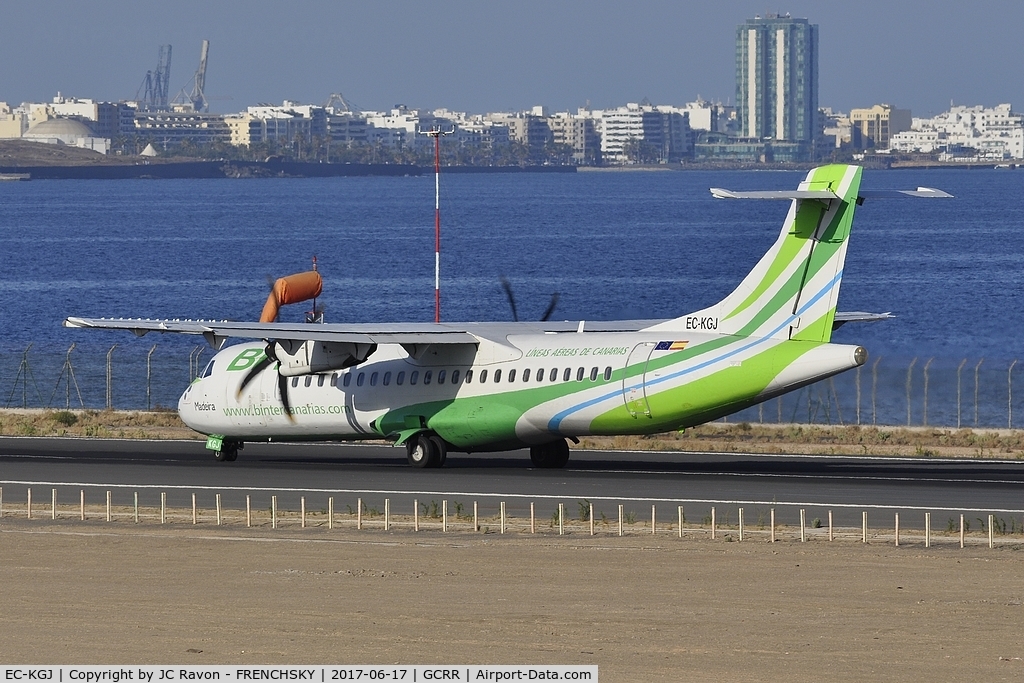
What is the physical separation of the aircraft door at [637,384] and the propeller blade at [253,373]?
11.3 meters

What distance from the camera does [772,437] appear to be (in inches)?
2088

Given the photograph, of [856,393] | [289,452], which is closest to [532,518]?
[289,452]

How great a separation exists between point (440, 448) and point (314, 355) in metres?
A: 3.83

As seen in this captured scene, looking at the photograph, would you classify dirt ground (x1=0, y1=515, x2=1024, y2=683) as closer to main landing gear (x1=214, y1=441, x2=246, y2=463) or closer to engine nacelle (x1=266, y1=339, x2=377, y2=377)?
engine nacelle (x1=266, y1=339, x2=377, y2=377)

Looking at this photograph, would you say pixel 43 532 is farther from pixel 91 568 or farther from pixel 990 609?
pixel 990 609

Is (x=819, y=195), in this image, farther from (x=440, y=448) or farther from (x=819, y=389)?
(x=819, y=389)

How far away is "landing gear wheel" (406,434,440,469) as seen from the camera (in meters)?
43.2

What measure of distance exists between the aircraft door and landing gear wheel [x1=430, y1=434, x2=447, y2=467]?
629cm

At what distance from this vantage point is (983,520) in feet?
108

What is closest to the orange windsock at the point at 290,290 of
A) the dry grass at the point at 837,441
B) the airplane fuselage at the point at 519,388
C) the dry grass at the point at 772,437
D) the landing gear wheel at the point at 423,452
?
the airplane fuselage at the point at 519,388

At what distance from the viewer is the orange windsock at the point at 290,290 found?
153ft
